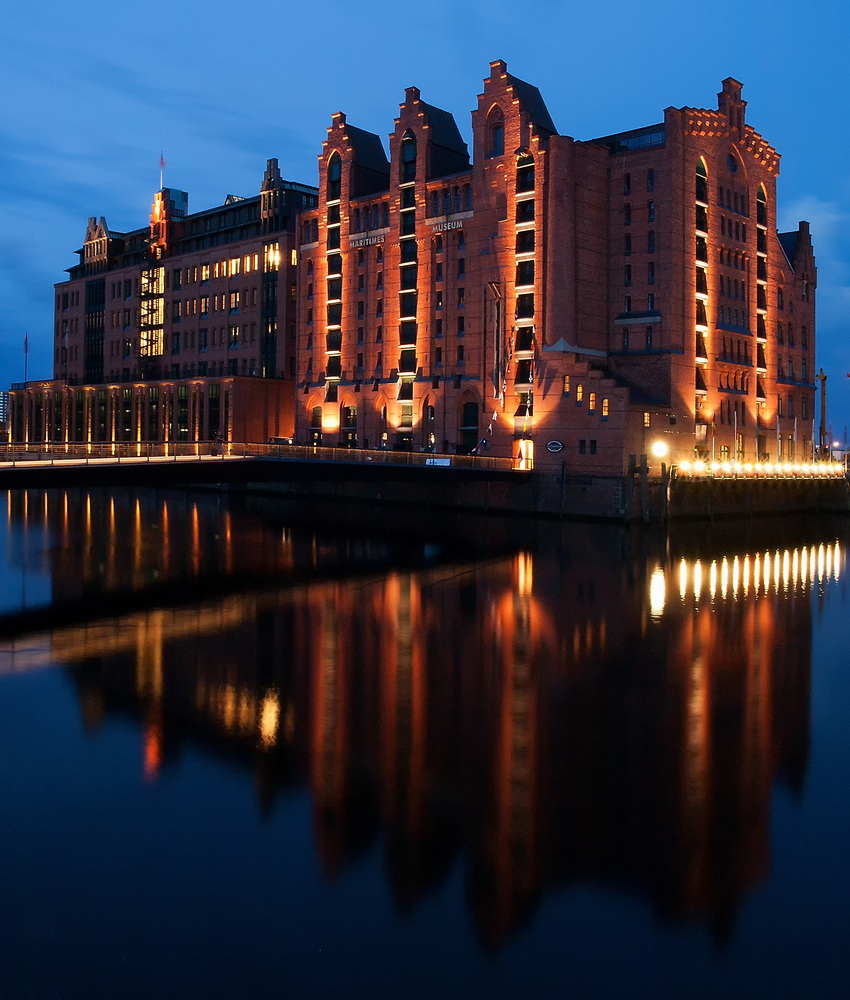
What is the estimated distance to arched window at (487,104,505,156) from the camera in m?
85.3

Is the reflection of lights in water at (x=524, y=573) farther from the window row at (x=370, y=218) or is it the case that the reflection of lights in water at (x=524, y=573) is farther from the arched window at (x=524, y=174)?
the window row at (x=370, y=218)

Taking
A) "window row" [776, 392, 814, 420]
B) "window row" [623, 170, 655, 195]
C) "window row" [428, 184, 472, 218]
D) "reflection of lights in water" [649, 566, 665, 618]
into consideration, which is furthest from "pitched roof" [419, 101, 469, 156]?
"reflection of lights in water" [649, 566, 665, 618]

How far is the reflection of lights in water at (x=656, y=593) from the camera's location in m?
39.5

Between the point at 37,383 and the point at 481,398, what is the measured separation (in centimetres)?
8290

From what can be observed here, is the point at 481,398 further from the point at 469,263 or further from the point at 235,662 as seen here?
the point at 235,662

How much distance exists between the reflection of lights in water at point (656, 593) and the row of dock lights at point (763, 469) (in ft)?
92.2

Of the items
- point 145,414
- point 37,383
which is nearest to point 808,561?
point 145,414

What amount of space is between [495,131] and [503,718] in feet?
237

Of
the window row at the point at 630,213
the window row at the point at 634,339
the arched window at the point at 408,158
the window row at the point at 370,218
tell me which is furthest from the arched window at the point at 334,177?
the window row at the point at 634,339

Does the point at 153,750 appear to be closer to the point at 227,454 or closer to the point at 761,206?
the point at 227,454

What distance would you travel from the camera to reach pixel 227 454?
68062mm

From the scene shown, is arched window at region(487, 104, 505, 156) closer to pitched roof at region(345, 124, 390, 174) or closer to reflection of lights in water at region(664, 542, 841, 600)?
pitched roof at region(345, 124, 390, 174)

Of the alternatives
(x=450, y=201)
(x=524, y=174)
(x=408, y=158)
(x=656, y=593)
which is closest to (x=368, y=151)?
(x=408, y=158)

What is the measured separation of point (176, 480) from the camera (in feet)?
180
